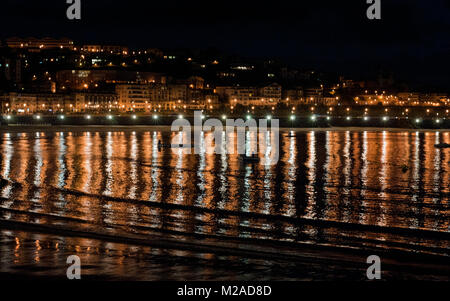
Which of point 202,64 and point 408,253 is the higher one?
point 202,64

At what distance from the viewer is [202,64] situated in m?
159

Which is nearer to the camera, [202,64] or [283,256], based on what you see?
[283,256]

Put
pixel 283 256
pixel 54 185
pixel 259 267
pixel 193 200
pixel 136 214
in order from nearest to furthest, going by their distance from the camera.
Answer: pixel 259 267 < pixel 283 256 < pixel 136 214 < pixel 193 200 < pixel 54 185

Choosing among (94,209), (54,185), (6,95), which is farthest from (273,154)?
(6,95)

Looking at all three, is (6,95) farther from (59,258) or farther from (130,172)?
(59,258)

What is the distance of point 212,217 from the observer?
1129 centimetres

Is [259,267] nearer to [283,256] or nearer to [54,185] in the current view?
[283,256]

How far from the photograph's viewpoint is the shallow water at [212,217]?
24.5ft

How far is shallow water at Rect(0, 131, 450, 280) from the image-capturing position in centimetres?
746

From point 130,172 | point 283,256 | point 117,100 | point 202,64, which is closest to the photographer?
point 283,256

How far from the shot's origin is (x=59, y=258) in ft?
25.0

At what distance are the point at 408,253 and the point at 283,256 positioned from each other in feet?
5.68

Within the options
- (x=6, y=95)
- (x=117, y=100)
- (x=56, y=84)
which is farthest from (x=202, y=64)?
(x=6, y=95)

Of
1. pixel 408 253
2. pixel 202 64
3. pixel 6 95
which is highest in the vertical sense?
pixel 202 64
